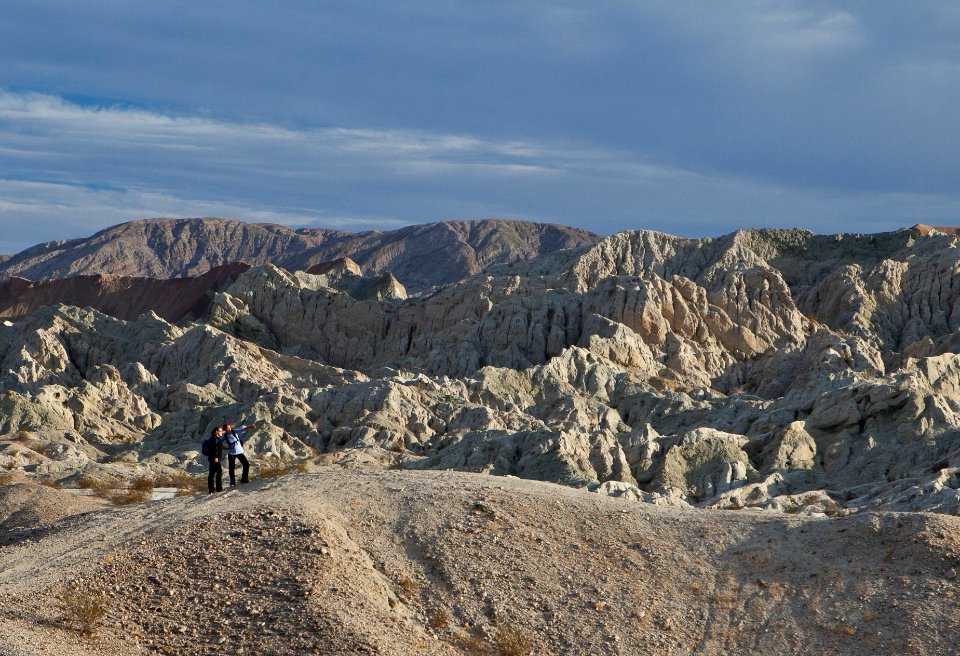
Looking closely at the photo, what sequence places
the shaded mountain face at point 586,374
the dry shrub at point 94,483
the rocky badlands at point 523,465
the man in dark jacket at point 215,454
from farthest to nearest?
the shaded mountain face at point 586,374 → the dry shrub at point 94,483 → the man in dark jacket at point 215,454 → the rocky badlands at point 523,465

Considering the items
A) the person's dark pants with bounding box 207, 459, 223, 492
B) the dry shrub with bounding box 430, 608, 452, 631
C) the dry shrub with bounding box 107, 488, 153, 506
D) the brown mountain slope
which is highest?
the person's dark pants with bounding box 207, 459, 223, 492

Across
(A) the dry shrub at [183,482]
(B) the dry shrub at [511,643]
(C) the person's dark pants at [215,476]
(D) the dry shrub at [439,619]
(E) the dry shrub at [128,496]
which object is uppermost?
(C) the person's dark pants at [215,476]

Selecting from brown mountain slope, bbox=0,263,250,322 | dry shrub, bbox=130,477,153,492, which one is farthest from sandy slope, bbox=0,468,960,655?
brown mountain slope, bbox=0,263,250,322

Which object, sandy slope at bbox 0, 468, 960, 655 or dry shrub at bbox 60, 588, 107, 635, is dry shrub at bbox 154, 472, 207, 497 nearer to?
sandy slope at bbox 0, 468, 960, 655

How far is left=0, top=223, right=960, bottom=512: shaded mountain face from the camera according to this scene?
47.6 meters

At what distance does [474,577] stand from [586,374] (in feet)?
176

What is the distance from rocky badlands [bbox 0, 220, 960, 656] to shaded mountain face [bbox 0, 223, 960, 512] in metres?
0.25

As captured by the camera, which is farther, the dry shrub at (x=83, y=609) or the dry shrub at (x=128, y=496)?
the dry shrub at (x=128, y=496)

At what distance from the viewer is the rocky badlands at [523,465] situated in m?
20.8

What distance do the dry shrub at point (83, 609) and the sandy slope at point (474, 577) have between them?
0.19 meters

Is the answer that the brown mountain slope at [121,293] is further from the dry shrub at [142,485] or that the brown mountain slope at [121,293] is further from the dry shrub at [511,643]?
the dry shrub at [511,643]

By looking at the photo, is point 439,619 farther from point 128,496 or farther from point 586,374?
point 586,374

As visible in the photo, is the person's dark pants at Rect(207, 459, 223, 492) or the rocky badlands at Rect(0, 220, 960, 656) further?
the person's dark pants at Rect(207, 459, 223, 492)

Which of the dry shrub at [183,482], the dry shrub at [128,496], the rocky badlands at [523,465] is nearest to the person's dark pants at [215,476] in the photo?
the rocky badlands at [523,465]
